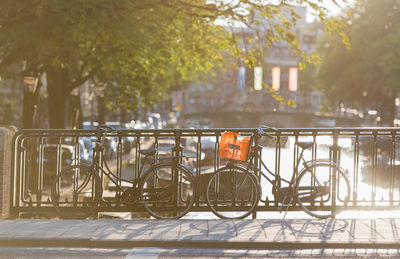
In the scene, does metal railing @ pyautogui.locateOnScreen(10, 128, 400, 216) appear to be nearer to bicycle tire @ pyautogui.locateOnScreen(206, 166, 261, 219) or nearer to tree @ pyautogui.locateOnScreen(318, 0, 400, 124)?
bicycle tire @ pyautogui.locateOnScreen(206, 166, 261, 219)

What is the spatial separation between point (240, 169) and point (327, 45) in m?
53.4

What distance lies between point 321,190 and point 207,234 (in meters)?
→ 2.16

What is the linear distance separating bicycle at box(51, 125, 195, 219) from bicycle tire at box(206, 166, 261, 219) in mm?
302

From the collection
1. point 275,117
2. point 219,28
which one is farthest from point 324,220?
point 275,117

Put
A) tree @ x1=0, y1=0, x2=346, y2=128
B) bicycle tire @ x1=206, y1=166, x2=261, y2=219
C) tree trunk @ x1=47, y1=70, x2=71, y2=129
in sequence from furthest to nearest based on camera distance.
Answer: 1. tree trunk @ x1=47, y1=70, x2=71, y2=129
2. tree @ x1=0, y1=0, x2=346, y2=128
3. bicycle tire @ x1=206, y1=166, x2=261, y2=219

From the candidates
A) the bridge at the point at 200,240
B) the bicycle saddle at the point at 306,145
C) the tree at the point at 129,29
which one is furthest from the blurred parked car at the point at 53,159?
the bicycle saddle at the point at 306,145

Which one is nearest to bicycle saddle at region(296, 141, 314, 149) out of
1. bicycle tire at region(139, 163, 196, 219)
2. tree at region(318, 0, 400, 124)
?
bicycle tire at region(139, 163, 196, 219)

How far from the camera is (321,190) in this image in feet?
30.9

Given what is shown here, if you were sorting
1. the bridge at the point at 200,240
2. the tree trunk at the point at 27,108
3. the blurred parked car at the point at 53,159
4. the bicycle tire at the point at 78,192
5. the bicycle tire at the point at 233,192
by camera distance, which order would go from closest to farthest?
1. the bridge at the point at 200,240
2. the bicycle tire at the point at 233,192
3. the bicycle tire at the point at 78,192
4. the blurred parked car at the point at 53,159
5. the tree trunk at the point at 27,108

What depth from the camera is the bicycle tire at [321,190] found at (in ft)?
30.6

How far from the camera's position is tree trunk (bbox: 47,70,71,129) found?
81.6ft

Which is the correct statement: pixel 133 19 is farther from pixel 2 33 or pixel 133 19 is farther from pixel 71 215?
pixel 71 215

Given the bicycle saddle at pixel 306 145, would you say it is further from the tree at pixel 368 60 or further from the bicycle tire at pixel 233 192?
the tree at pixel 368 60

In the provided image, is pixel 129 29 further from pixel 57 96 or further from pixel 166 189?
pixel 57 96
